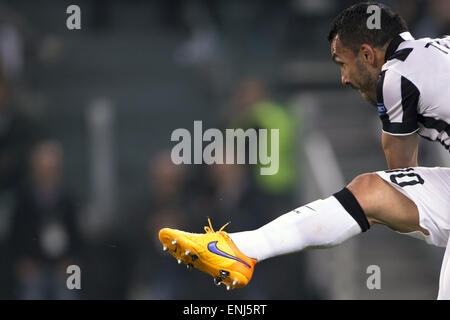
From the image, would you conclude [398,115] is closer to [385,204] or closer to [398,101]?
[398,101]

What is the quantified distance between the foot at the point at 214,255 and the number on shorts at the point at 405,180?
0.80 meters

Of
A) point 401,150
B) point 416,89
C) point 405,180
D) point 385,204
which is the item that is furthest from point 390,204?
point 416,89

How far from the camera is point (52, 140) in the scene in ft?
32.6

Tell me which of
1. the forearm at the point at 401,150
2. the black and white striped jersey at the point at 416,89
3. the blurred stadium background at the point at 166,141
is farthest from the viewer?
the blurred stadium background at the point at 166,141

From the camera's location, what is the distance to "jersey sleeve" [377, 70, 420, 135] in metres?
4.41

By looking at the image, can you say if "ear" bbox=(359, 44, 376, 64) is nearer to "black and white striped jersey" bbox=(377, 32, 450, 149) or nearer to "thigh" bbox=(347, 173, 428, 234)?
"black and white striped jersey" bbox=(377, 32, 450, 149)

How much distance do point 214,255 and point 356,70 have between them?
1207 millimetres

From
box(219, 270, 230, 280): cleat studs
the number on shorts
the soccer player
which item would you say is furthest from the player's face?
box(219, 270, 230, 280): cleat studs

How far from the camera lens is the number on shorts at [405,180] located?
4.47 metres

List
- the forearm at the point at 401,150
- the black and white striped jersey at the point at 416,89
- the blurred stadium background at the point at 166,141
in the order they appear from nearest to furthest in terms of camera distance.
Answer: the black and white striped jersey at the point at 416,89 < the forearm at the point at 401,150 < the blurred stadium background at the point at 166,141

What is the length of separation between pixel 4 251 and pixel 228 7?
4.74m

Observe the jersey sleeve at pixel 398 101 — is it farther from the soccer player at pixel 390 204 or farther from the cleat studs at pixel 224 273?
the cleat studs at pixel 224 273

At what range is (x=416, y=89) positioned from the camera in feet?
14.5

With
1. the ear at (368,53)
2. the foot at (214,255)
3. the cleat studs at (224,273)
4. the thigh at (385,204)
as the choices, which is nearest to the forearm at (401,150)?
→ the thigh at (385,204)
